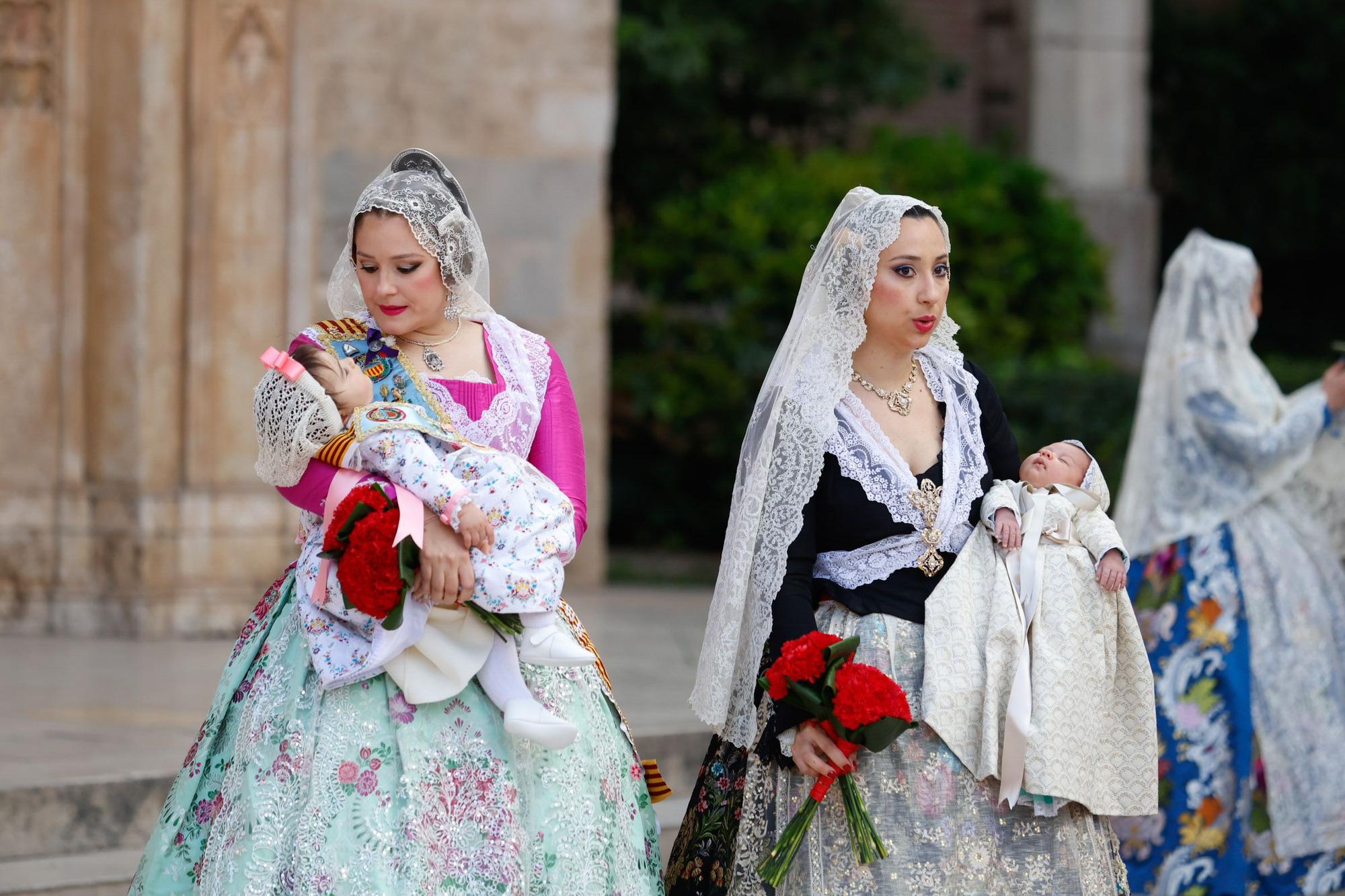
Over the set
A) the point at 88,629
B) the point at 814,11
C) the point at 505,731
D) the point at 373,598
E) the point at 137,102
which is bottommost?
the point at 88,629

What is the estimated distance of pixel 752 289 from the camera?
10969 millimetres

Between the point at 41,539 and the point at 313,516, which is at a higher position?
the point at 313,516

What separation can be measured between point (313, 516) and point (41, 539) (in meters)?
4.63

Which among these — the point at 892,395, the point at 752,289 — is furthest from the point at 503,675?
the point at 752,289

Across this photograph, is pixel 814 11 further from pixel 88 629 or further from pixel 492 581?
pixel 492 581

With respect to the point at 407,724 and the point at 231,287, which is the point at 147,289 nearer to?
the point at 231,287

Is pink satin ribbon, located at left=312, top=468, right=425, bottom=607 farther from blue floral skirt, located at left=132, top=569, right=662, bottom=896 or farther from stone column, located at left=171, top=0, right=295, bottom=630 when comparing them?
stone column, located at left=171, top=0, right=295, bottom=630

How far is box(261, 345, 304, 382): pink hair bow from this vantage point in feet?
11.2

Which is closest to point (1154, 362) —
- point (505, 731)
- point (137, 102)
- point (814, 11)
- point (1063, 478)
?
point (1063, 478)

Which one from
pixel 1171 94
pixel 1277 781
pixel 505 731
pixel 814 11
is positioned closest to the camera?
pixel 505 731

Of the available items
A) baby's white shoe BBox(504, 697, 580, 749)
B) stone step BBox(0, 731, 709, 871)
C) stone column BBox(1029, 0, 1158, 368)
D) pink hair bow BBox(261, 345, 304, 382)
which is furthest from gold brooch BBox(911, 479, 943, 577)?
stone column BBox(1029, 0, 1158, 368)

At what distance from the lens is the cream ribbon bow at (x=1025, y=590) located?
3.50 metres

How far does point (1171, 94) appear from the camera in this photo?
53.5ft

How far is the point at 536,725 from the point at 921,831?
2.70ft
